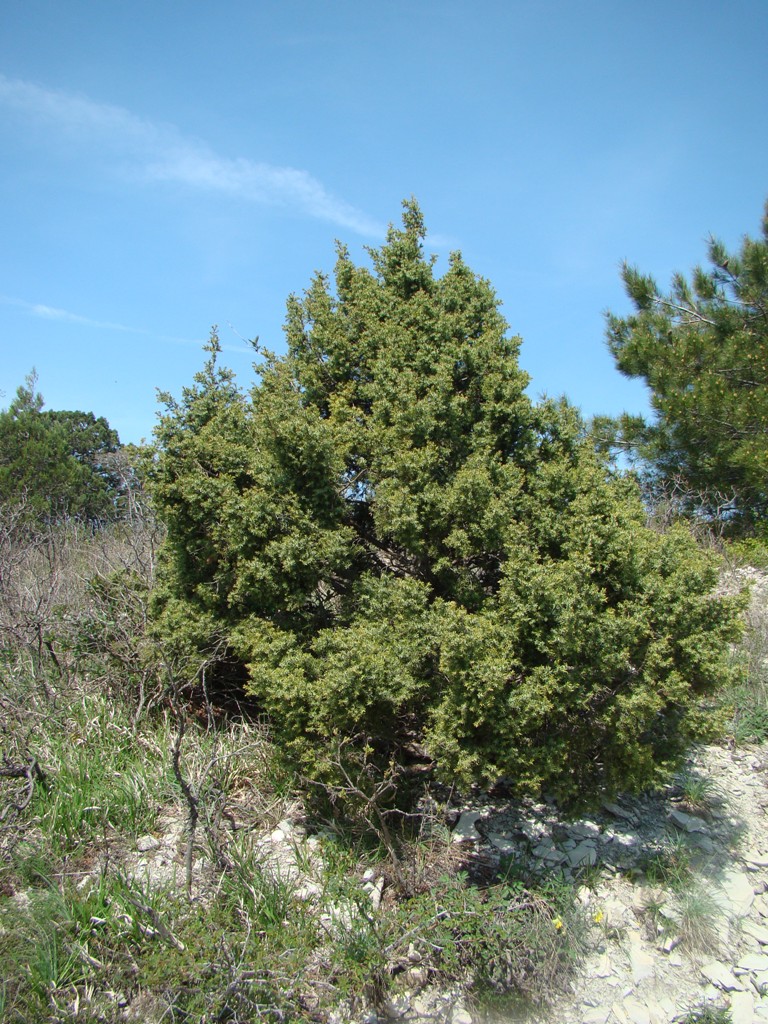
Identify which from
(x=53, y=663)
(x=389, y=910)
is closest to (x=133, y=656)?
(x=53, y=663)

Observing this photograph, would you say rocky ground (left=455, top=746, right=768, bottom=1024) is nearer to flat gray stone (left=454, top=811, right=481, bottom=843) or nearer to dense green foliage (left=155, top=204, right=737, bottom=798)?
flat gray stone (left=454, top=811, right=481, bottom=843)

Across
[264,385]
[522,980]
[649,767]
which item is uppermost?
[264,385]

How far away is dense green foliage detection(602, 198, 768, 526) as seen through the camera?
29.8ft

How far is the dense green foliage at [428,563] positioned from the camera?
12.3ft

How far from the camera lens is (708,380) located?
9148 millimetres

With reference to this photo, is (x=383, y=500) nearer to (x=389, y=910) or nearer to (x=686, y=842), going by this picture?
(x=389, y=910)

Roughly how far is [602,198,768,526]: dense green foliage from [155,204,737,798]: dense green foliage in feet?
17.1

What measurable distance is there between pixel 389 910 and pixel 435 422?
9.27ft

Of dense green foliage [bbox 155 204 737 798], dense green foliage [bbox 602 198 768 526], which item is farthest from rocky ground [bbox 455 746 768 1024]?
dense green foliage [bbox 602 198 768 526]

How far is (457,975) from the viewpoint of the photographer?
136 inches

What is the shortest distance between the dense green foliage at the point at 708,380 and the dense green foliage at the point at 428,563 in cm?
523

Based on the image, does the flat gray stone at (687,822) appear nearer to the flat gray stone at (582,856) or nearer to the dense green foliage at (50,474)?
the flat gray stone at (582,856)

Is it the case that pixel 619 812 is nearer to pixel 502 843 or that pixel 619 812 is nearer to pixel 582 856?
pixel 582 856

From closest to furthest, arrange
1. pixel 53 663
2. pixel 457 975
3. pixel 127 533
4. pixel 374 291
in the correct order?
pixel 457 975 → pixel 374 291 → pixel 53 663 → pixel 127 533
